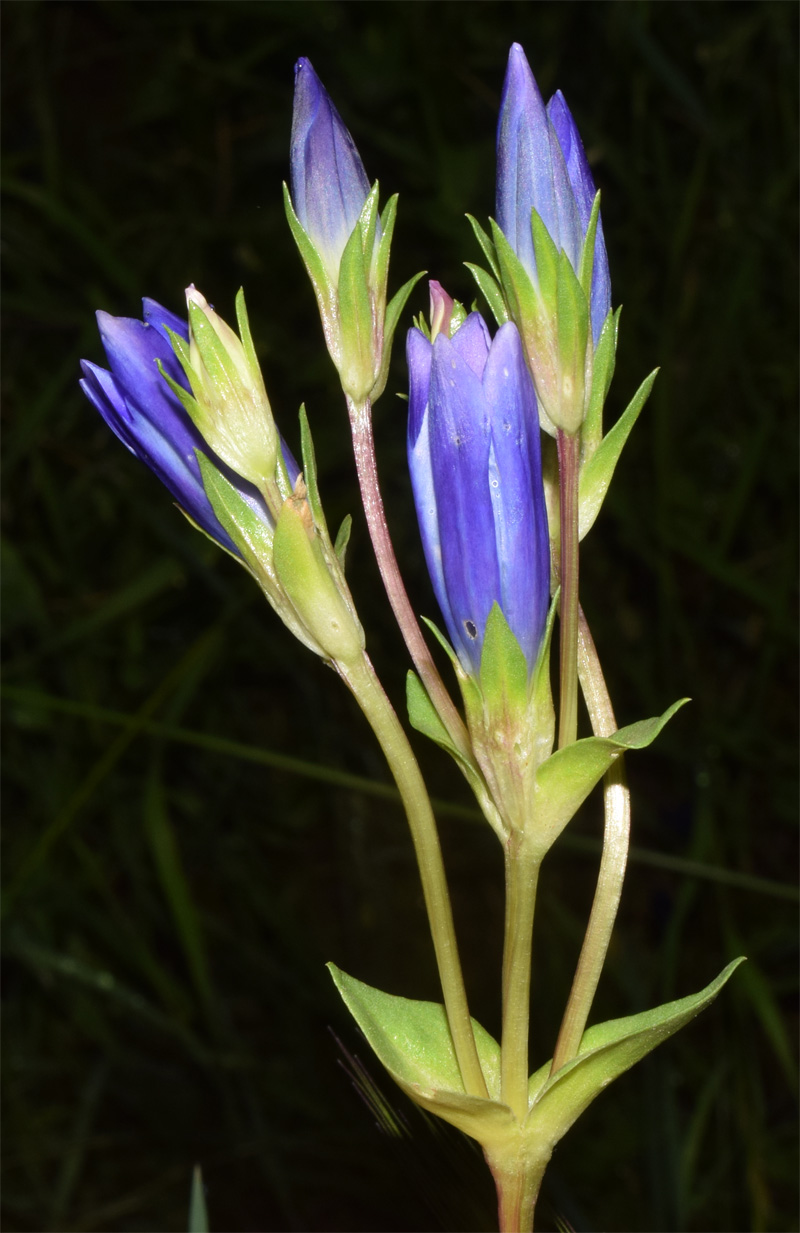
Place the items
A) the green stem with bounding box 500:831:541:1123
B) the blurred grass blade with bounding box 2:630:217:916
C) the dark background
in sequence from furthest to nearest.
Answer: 1. the dark background
2. the blurred grass blade with bounding box 2:630:217:916
3. the green stem with bounding box 500:831:541:1123

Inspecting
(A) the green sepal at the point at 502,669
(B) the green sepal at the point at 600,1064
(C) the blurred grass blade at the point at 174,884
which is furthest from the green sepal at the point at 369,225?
(C) the blurred grass blade at the point at 174,884

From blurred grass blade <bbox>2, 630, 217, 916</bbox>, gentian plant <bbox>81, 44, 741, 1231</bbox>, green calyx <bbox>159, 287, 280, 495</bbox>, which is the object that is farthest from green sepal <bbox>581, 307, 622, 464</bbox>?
blurred grass blade <bbox>2, 630, 217, 916</bbox>

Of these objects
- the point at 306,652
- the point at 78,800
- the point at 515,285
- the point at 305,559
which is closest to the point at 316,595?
the point at 305,559

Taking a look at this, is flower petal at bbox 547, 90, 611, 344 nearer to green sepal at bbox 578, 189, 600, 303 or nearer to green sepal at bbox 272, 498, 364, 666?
green sepal at bbox 578, 189, 600, 303

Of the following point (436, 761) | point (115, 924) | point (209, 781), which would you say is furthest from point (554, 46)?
point (115, 924)

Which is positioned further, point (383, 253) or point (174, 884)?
point (174, 884)

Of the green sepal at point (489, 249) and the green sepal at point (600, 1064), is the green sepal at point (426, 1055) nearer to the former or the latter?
the green sepal at point (600, 1064)

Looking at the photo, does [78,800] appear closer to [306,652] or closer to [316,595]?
[306,652]

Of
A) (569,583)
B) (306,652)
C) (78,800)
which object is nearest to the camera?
(569,583)
